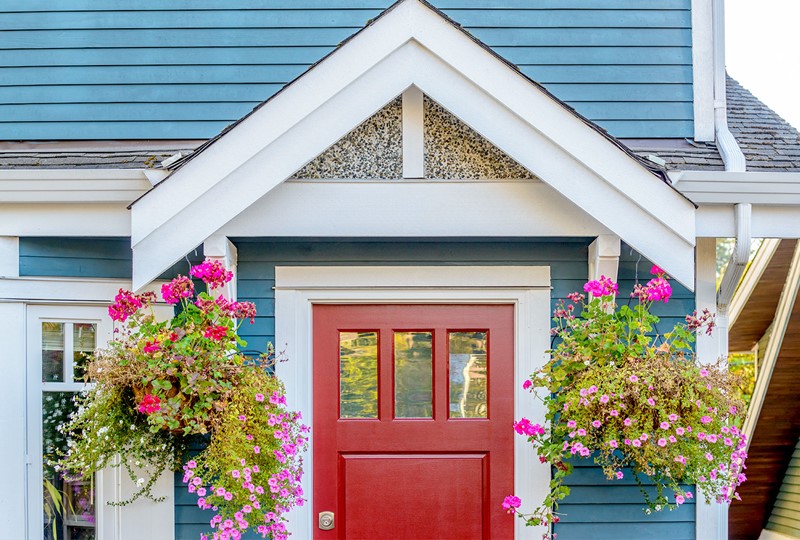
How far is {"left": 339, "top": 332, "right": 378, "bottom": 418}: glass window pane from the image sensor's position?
3.41 m

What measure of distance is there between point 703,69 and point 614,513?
2.23 metres

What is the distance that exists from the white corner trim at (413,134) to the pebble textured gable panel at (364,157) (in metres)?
0.03

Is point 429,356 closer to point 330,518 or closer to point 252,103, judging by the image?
point 330,518

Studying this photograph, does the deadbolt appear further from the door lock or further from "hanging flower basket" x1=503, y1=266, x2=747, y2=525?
"hanging flower basket" x1=503, y1=266, x2=747, y2=525

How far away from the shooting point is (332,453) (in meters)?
3.37

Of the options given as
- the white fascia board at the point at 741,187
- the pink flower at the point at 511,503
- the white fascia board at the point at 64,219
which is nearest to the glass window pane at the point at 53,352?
the white fascia board at the point at 64,219

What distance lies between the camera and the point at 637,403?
2.82m

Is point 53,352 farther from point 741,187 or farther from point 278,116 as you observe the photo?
point 741,187

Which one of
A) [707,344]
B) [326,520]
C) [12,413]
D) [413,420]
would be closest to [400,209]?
[413,420]

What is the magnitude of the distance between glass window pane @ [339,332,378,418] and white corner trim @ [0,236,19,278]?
4.89ft

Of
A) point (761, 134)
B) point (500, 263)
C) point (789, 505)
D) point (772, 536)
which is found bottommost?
point (772, 536)

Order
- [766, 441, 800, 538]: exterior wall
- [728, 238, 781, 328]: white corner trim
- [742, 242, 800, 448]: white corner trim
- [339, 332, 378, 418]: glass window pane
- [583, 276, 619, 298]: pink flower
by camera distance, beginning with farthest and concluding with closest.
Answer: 1. [766, 441, 800, 538]: exterior wall
2. [728, 238, 781, 328]: white corner trim
3. [742, 242, 800, 448]: white corner trim
4. [339, 332, 378, 418]: glass window pane
5. [583, 276, 619, 298]: pink flower

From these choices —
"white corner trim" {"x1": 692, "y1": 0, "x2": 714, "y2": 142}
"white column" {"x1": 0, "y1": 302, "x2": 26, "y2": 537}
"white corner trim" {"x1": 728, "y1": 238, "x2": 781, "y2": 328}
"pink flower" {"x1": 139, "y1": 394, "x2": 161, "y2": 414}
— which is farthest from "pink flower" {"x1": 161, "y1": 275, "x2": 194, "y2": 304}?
"white corner trim" {"x1": 728, "y1": 238, "x2": 781, "y2": 328}

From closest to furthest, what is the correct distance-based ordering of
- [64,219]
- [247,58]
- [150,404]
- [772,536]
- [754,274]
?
[150,404], [64,219], [247,58], [754,274], [772,536]
